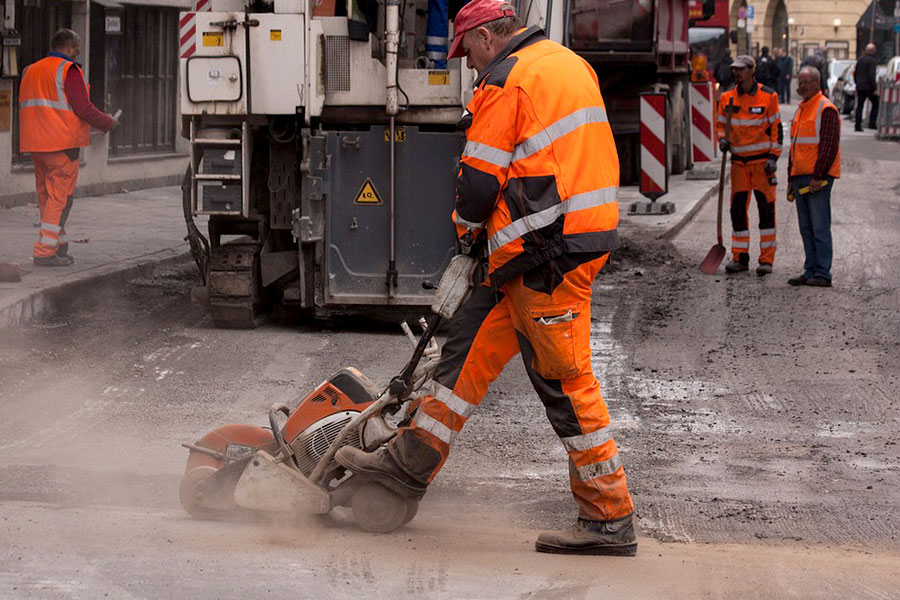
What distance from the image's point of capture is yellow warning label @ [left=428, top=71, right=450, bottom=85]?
333 inches

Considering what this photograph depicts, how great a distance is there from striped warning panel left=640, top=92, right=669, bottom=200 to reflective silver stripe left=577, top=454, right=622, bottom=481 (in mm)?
10352

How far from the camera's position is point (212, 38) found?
824 centimetres

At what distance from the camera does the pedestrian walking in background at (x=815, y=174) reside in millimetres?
10883

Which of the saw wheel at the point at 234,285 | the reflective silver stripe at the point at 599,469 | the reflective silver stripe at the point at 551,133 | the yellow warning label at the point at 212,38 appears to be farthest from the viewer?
the saw wheel at the point at 234,285

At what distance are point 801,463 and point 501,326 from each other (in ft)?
6.31

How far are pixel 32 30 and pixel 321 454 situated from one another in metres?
11.4

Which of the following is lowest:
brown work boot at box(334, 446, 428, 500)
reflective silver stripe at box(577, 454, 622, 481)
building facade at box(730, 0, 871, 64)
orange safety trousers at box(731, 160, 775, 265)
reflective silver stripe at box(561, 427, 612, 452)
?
brown work boot at box(334, 446, 428, 500)

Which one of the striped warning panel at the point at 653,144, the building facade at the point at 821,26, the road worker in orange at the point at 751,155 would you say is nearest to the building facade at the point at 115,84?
the striped warning panel at the point at 653,144

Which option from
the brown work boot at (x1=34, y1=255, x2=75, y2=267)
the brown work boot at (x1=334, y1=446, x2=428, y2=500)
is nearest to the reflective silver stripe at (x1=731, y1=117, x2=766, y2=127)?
the brown work boot at (x1=34, y1=255, x2=75, y2=267)

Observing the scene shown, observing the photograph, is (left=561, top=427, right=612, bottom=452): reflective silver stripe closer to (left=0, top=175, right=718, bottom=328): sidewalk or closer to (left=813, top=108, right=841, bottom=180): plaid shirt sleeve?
(left=0, top=175, right=718, bottom=328): sidewalk

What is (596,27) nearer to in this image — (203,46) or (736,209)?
(736,209)

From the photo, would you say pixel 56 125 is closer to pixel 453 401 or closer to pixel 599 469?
pixel 453 401

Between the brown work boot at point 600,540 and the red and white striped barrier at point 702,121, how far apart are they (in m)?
14.4

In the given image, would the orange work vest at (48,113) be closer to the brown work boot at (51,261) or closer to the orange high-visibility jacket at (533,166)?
the brown work boot at (51,261)
